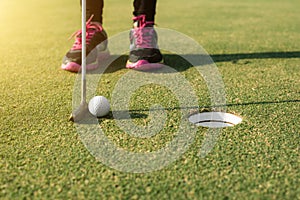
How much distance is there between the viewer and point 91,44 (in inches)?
111

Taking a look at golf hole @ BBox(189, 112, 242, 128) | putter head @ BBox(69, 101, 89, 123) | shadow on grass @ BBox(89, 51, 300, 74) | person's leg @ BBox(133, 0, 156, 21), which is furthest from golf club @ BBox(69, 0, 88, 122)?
person's leg @ BBox(133, 0, 156, 21)

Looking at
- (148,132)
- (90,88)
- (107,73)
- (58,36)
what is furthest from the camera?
(58,36)

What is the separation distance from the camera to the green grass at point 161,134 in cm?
133

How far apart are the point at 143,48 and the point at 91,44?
0.39m

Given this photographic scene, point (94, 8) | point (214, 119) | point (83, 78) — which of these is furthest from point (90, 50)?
point (214, 119)

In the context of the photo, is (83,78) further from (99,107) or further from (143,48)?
(143,48)

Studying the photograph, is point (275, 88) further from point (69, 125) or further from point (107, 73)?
point (69, 125)

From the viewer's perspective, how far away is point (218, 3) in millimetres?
6504

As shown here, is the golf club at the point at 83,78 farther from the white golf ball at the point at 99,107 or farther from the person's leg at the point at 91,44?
the person's leg at the point at 91,44

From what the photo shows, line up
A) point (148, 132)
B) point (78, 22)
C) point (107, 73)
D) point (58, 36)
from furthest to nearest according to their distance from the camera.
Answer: point (78, 22) < point (58, 36) < point (107, 73) < point (148, 132)

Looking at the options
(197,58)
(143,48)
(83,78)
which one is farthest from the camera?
(197,58)

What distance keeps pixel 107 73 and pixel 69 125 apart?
34.7 inches

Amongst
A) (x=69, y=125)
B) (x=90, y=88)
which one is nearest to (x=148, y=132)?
(x=69, y=125)

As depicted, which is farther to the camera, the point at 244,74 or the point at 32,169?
the point at 244,74
